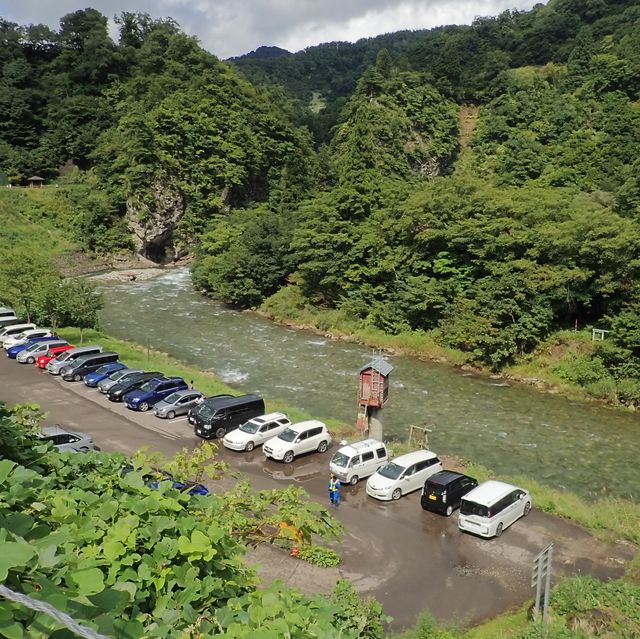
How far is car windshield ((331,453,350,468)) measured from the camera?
18.8m

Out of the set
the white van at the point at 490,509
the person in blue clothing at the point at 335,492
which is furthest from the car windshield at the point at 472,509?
the person in blue clothing at the point at 335,492

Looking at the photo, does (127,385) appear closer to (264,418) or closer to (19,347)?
(264,418)

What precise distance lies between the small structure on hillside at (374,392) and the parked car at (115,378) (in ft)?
39.7

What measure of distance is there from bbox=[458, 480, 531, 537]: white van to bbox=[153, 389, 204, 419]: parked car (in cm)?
1310

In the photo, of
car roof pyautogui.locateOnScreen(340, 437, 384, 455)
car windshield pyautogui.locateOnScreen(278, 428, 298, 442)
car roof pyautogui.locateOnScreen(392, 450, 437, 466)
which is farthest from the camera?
car windshield pyautogui.locateOnScreen(278, 428, 298, 442)

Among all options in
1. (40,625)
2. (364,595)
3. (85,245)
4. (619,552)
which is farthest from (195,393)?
(85,245)

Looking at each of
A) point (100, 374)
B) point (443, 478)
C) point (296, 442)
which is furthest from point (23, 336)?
point (443, 478)

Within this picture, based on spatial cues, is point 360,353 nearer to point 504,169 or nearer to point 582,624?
point 582,624

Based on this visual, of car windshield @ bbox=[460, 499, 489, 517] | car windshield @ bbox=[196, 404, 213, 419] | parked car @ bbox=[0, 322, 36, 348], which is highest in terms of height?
parked car @ bbox=[0, 322, 36, 348]

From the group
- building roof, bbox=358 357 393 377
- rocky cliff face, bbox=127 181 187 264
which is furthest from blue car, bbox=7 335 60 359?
rocky cliff face, bbox=127 181 187 264

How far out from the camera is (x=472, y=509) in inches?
627

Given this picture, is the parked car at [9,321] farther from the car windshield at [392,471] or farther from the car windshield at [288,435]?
the car windshield at [392,471]

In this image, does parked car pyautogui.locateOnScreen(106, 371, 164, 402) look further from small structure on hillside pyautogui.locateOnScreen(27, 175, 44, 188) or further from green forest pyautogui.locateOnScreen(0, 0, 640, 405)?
small structure on hillside pyautogui.locateOnScreen(27, 175, 44, 188)

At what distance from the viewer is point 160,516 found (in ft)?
15.6
